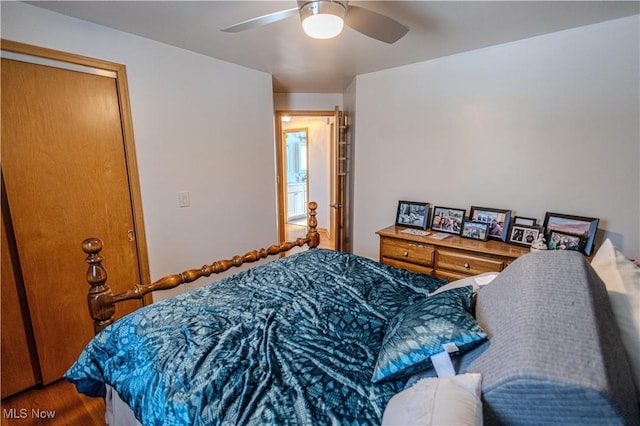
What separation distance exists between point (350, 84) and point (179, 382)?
123 inches

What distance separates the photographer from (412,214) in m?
2.81

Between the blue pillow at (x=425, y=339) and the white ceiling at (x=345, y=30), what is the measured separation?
5.35ft

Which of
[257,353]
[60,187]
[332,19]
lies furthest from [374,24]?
[60,187]

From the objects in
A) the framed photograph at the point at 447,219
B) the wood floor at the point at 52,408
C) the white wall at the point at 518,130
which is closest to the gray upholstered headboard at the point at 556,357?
the white wall at the point at 518,130

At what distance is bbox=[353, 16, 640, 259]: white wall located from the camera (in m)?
1.91

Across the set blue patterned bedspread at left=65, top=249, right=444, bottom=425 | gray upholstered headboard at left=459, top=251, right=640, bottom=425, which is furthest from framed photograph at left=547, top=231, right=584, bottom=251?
gray upholstered headboard at left=459, top=251, right=640, bottom=425

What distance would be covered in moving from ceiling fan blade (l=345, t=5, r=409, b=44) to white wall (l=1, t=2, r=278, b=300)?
153 cm

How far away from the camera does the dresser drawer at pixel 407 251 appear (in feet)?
8.04

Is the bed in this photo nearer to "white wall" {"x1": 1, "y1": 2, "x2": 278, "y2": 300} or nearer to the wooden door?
the wooden door

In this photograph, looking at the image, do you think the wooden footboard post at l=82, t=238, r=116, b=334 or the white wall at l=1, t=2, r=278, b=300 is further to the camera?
the white wall at l=1, t=2, r=278, b=300

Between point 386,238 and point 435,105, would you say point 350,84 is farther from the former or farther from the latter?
point 386,238

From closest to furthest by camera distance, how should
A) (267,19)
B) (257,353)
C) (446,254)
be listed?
(257,353)
(267,19)
(446,254)

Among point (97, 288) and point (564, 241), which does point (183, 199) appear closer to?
point (97, 288)

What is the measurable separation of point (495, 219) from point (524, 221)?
0.19 meters
